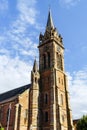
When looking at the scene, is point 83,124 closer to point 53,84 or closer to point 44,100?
point 44,100

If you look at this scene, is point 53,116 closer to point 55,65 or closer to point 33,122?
point 33,122

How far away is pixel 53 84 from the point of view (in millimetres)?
51594

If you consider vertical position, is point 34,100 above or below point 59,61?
below

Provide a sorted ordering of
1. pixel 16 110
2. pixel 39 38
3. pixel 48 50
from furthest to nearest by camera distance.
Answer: pixel 39 38, pixel 48 50, pixel 16 110

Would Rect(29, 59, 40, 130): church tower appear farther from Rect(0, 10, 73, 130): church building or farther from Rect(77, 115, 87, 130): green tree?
Rect(77, 115, 87, 130): green tree

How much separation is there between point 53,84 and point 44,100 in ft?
14.5

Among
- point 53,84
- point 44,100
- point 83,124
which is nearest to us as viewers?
point 83,124

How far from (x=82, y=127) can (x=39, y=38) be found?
27.9 meters

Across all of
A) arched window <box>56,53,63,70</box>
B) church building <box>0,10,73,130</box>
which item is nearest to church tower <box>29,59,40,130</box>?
church building <box>0,10,73,130</box>

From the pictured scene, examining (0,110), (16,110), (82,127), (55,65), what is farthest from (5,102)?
(82,127)

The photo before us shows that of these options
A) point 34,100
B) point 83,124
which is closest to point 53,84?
point 34,100

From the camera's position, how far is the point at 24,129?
46.4 m

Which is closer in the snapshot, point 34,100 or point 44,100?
point 34,100

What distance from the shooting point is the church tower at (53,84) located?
4829 cm
